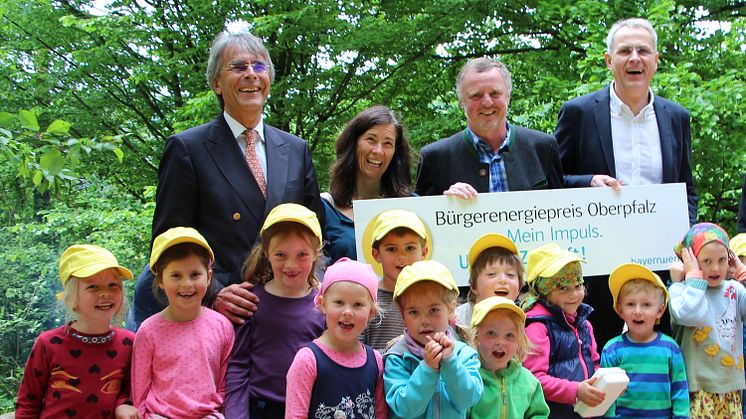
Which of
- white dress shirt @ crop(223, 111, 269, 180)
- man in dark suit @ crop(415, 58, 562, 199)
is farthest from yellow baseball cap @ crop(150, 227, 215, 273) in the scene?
man in dark suit @ crop(415, 58, 562, 199)

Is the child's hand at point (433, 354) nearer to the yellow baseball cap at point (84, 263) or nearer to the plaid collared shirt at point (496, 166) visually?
the yellow baseball cap at point (84, 263)

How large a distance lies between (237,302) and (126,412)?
2.24 ft

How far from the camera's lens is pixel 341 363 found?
3.19m

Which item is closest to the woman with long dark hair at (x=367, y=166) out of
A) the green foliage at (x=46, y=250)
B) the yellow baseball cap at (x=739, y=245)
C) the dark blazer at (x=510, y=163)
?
the dark blazer at (x=510, y=163)

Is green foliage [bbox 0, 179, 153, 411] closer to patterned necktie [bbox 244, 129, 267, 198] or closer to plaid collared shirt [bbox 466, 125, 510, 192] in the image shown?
patterned necktie [bbox 244, 129, 267, 198]

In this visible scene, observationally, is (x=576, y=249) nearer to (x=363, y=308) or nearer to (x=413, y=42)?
(x=363, y=308)

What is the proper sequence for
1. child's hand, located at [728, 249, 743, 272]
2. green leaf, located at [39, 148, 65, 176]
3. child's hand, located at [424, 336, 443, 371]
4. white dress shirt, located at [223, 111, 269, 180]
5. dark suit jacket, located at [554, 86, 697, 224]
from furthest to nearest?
dark suit jacket, located at [554, 86, 697, 224], child's hand, located at [728, 249, 743, 272], white dress shirt, located at [223, 111, 269, 180], green leaf, located at [39, 148, 65, 176], child's hand, located at [424, 336, 443, 371]

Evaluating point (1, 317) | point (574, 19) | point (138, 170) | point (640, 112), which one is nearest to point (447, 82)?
point (574, 19)

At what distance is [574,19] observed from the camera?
8898mm

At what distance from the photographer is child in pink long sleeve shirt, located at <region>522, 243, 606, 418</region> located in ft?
11.7

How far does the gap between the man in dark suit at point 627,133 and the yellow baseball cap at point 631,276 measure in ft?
1.98

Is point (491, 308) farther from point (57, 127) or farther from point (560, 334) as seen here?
point (57, 127)

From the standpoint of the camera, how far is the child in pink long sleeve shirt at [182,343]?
3.31 meters

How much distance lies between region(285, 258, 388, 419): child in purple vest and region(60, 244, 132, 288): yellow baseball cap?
3.32ft
